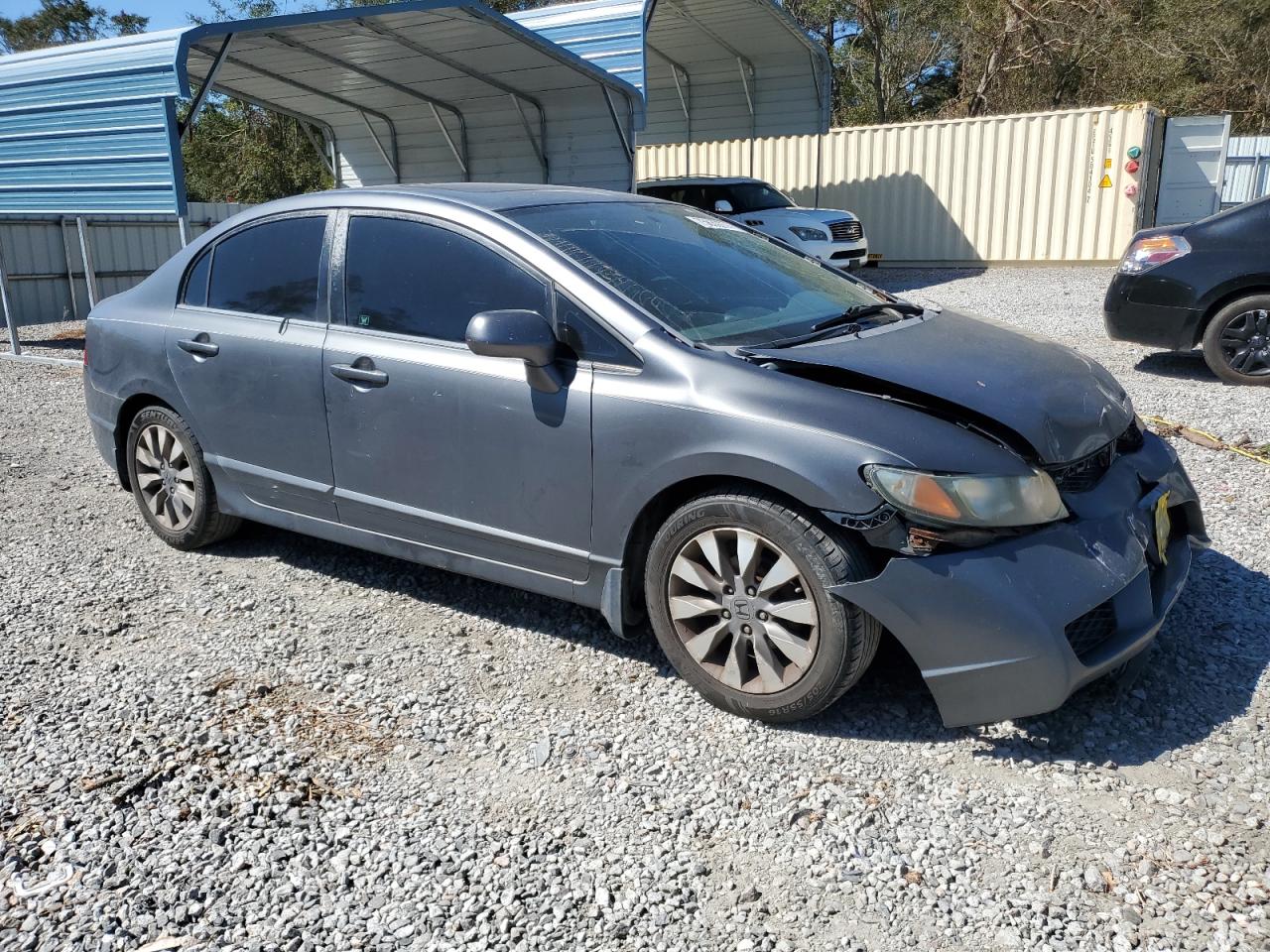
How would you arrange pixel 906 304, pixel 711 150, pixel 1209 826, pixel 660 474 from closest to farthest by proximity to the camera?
pixel 1209 826 < pixel 660 474 < pixel 906 304 < pixel 711 150

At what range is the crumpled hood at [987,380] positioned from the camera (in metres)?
3.14

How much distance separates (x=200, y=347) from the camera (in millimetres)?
4523

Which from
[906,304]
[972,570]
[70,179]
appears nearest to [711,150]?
[70,179]

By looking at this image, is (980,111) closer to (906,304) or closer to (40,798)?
(906,304)

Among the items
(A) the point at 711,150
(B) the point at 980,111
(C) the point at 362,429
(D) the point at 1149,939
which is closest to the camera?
(D) the point at 1149,939

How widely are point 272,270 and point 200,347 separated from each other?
1.56 feet

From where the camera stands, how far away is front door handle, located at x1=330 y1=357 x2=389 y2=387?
391 centimetres

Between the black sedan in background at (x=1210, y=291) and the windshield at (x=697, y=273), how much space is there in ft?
15.0

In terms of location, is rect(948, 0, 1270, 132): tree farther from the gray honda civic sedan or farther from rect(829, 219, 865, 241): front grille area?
the gray honda civic sedan

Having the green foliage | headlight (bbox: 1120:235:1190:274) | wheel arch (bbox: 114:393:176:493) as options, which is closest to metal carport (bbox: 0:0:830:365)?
wheel arch (bbox: 114:393:176:493)

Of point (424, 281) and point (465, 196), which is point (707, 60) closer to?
point (465, 196)

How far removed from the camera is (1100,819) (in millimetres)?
2791

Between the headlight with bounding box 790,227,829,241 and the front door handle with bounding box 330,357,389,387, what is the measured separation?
12.1 metres

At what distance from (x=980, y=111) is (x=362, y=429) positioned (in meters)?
27.5
